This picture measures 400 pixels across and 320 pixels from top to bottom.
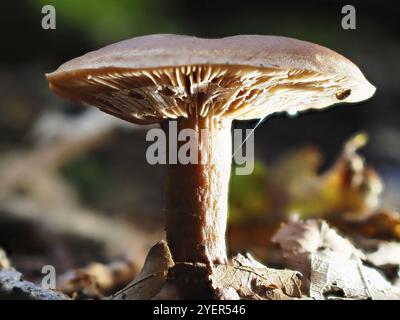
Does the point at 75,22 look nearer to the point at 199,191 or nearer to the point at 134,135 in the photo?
the point at 134,135

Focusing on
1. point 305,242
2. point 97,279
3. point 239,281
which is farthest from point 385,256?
point 97,279

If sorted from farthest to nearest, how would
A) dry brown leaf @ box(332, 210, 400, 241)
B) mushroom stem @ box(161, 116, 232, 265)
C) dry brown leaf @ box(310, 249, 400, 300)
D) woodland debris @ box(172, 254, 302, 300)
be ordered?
dry brown leaf @ box(332, 210, 400, 241)
mushroom stem @ box(161, 116, 232, 265)
dry brown leaf @ box(310, 249, 400, 300)
woodland debris @ box(172, 254, 302, 300)

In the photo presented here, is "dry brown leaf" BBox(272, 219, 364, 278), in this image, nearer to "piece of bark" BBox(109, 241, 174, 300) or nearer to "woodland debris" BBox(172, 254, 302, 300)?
"woodland debris" BBox(172, 254, 302, 300)

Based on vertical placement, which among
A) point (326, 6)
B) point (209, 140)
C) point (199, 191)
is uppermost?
point (326, 6)

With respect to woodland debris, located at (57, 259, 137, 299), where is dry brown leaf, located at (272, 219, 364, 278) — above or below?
above

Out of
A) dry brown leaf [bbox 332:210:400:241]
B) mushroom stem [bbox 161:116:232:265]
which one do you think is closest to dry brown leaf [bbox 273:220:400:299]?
mushroom stem [bbox 161:116:232:265]

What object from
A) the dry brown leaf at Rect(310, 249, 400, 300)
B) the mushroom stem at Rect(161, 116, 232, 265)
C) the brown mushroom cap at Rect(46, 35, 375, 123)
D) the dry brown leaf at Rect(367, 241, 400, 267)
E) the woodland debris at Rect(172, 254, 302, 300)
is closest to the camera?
the brown mushroom cap at Rect(46, 35, 375, 123)

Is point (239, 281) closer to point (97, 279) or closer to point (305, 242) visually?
point (305, 242)

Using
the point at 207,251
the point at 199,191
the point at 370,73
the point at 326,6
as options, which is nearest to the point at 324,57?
the point at 199,191
